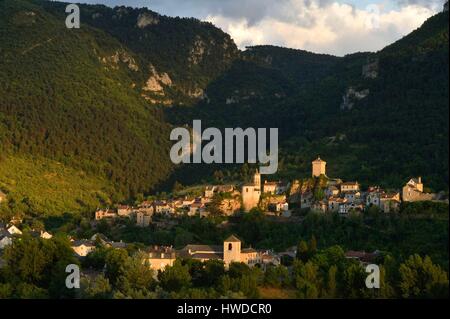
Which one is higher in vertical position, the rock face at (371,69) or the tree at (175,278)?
the rock face at (371,69)

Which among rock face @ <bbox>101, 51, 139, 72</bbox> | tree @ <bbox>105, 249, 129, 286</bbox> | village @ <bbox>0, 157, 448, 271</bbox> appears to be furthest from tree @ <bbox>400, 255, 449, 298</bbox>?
rock face @ <bbox>101, 51, 139, 72</bbox>

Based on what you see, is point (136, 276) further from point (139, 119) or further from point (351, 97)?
point (139, 119)

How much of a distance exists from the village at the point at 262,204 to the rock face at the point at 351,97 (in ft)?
133

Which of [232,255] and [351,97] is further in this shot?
[351,97]

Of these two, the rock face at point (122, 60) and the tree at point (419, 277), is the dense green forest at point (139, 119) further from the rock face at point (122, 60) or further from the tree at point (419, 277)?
the tree at point (419, 277)

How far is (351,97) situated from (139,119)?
4346 cm

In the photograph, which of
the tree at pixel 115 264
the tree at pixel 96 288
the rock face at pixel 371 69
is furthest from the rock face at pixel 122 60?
the tree at pixel 96 288

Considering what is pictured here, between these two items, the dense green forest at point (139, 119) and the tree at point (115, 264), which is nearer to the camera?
the tree at point (115, 264)

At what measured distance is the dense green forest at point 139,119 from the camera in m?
109

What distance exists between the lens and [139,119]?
553ft

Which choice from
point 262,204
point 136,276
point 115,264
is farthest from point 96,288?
point 262,204

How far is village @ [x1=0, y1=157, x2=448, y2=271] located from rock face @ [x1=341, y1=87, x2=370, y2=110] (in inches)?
1595

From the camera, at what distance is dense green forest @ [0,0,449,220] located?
10894 centimetres
